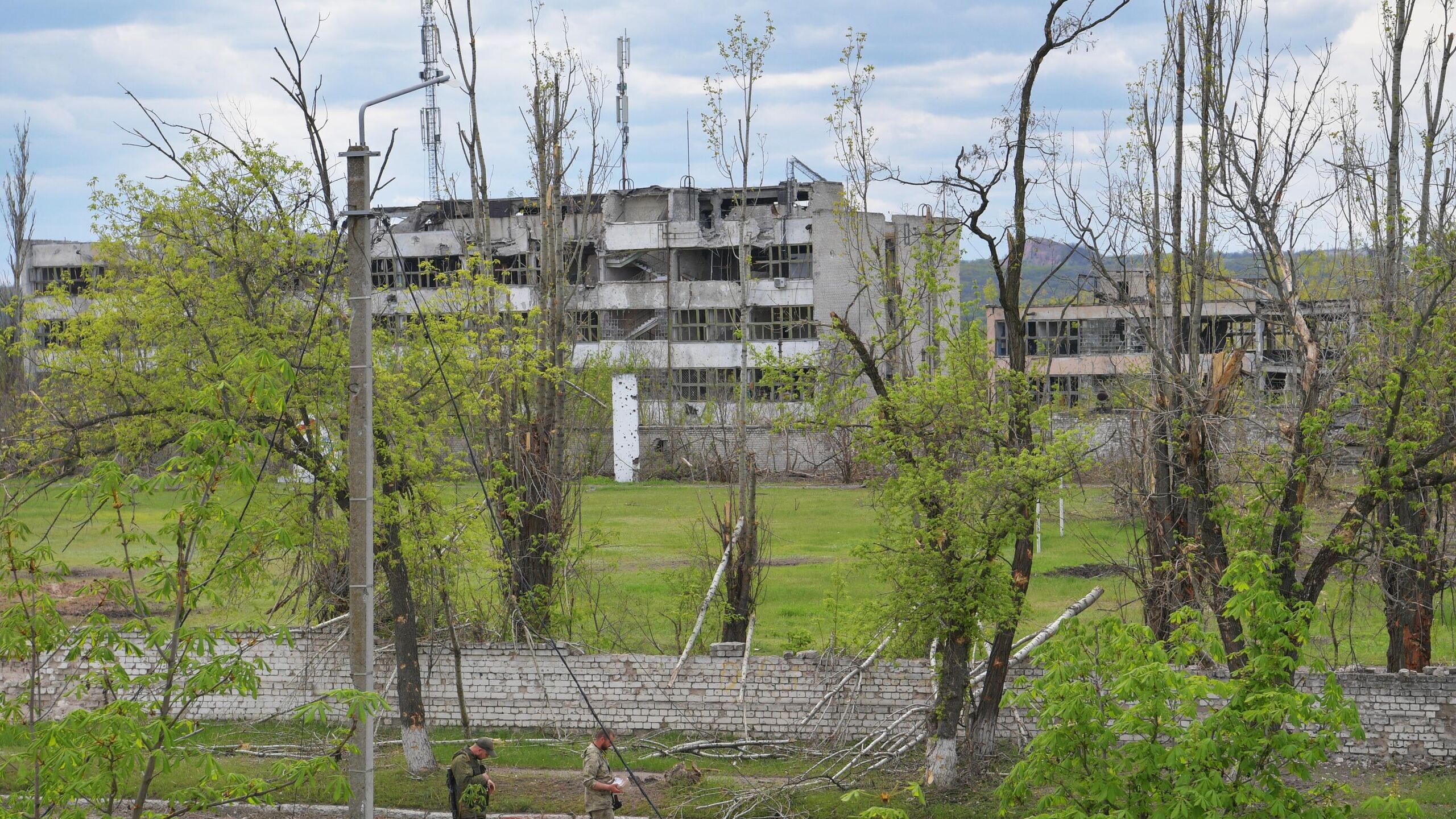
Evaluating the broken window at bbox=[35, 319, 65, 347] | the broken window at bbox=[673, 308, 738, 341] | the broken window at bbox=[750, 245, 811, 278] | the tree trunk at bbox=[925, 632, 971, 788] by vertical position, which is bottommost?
the tree trunk at bbox=[925, 632, 971, 788]

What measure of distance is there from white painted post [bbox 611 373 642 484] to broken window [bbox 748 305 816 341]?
18.7 feet

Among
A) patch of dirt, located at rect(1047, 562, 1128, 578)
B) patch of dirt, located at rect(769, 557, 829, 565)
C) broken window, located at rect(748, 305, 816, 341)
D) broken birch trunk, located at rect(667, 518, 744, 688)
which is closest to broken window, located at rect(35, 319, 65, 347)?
broken birch trunk, located at rect(667, 518, 744, 688)

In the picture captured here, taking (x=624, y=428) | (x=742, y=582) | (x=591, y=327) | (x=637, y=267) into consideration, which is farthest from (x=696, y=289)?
(x=742, y=582)

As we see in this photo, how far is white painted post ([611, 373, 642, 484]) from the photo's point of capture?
50.7 m

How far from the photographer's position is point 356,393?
8.88 meters

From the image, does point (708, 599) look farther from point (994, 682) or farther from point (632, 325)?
point (632, 325)

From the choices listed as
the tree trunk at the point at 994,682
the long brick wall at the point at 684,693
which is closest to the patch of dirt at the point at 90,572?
the long brick wall at the point at 684,693

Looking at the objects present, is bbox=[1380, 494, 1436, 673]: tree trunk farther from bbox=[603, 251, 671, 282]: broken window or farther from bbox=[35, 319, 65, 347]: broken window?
bbox=[603, 251, 671, 282]: broken window

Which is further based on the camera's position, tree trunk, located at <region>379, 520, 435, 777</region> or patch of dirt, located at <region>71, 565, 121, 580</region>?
patch of dirt, located at <region>71, 565, 121, 580</region>

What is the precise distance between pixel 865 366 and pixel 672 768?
5555 millimetres

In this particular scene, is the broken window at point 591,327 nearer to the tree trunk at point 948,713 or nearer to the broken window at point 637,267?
the broken window at point 637,267

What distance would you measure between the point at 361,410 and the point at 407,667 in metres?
7.85

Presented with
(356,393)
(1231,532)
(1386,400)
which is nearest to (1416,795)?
(1231,532)

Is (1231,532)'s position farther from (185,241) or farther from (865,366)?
(185,241)
